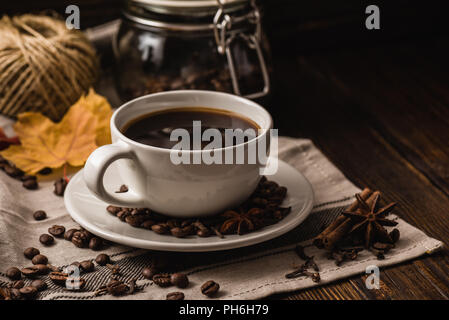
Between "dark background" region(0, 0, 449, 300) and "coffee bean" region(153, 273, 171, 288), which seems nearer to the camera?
"coffee bean" region(153, 273, 171, 288)

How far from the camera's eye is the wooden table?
0.90 metres

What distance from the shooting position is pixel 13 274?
883 millimetres

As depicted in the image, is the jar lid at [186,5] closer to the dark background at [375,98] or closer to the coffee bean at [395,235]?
the dark background at [375,98]

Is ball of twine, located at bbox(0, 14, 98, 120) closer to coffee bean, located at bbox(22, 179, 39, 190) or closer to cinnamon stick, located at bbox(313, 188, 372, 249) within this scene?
coffee bean, located at bbox(22, 179, 39, 190)

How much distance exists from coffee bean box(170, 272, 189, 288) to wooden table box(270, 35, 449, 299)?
15cm

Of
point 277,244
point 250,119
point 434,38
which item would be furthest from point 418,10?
point 277,244

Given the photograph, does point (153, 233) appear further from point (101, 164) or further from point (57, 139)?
point (57, 139)

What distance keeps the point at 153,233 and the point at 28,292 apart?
0.20m

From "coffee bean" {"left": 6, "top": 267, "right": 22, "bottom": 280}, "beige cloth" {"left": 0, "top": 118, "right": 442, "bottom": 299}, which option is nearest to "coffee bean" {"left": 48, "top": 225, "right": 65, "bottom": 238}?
"beige cloth" {"left": 0, "top": 118, "right": 442, "bottom": 299}

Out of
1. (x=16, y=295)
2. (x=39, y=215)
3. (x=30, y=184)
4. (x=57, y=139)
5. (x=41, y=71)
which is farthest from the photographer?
(x=41, y=71)

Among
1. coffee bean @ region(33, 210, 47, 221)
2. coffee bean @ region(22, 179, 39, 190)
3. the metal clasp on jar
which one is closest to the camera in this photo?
coffee bean @ region(33, 210, 47, 221)

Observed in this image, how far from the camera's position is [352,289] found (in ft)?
2.87

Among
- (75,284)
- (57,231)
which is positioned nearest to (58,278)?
(75,284)

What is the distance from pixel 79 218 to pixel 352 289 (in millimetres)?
446
